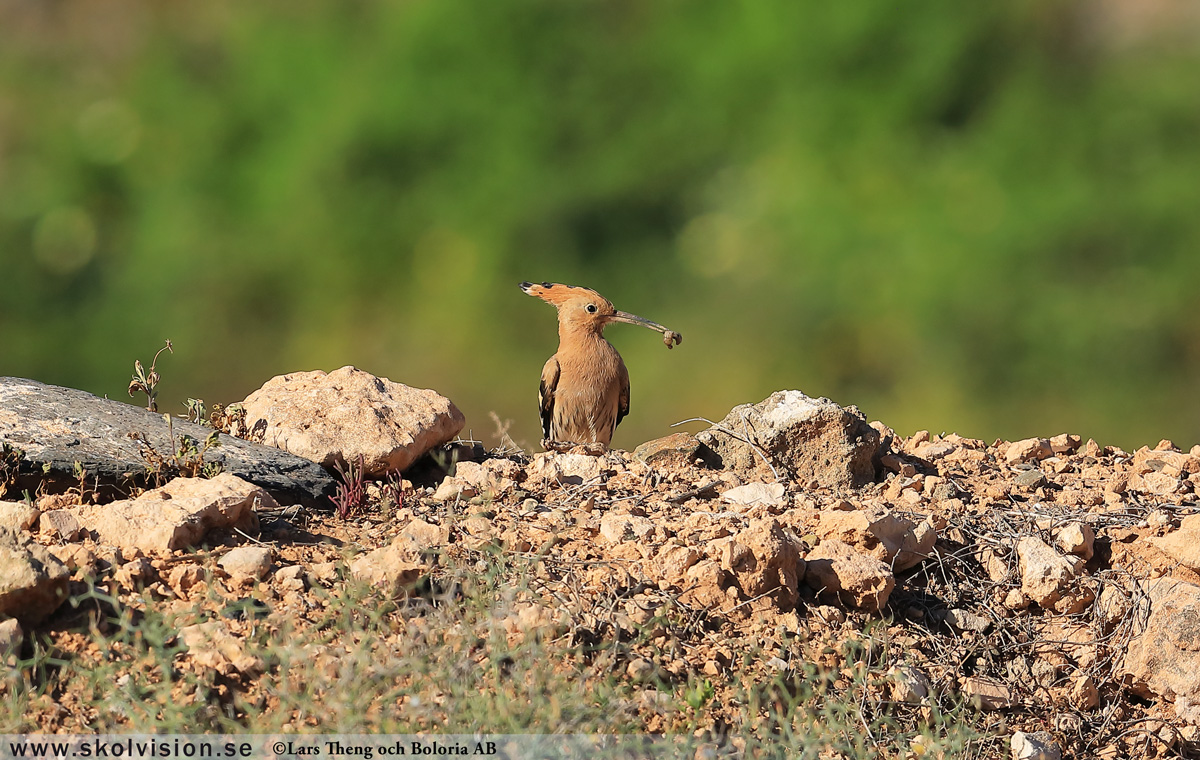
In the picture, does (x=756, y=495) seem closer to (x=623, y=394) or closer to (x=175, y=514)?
(x=175, y=514)

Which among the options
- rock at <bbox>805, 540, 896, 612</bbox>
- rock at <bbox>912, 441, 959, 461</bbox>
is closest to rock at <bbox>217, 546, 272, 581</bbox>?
rock at <bbox>805, 540, 896, 612</bbox>

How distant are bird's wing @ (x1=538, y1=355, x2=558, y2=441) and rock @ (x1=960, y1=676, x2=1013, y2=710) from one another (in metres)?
3.87

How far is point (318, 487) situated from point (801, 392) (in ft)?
6.92

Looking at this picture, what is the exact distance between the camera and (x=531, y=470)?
190 inches

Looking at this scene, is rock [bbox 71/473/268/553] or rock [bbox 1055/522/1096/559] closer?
rock [bbox 71/473/268/553]

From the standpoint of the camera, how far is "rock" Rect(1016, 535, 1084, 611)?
4223mm

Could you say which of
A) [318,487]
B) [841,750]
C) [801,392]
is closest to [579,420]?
[801,392]

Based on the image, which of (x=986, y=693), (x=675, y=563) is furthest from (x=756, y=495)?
(x=986, y=693)

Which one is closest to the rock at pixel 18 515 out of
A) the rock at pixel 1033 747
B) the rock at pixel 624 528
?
the rock at pixel 624 528

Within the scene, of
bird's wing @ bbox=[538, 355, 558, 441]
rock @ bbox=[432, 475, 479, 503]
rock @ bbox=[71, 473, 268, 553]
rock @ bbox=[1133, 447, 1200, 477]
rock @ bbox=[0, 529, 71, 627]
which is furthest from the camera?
bird's wing @ bbox=[538, 355, 558, 441]

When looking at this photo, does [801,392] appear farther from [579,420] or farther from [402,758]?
[402,758]

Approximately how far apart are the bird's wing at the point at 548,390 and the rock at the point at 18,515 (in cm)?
384

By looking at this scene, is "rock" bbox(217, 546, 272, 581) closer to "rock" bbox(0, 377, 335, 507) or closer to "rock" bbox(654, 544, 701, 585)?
"rock" bbox(0, 377, 335, 507)

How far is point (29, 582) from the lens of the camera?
10.7 feet
